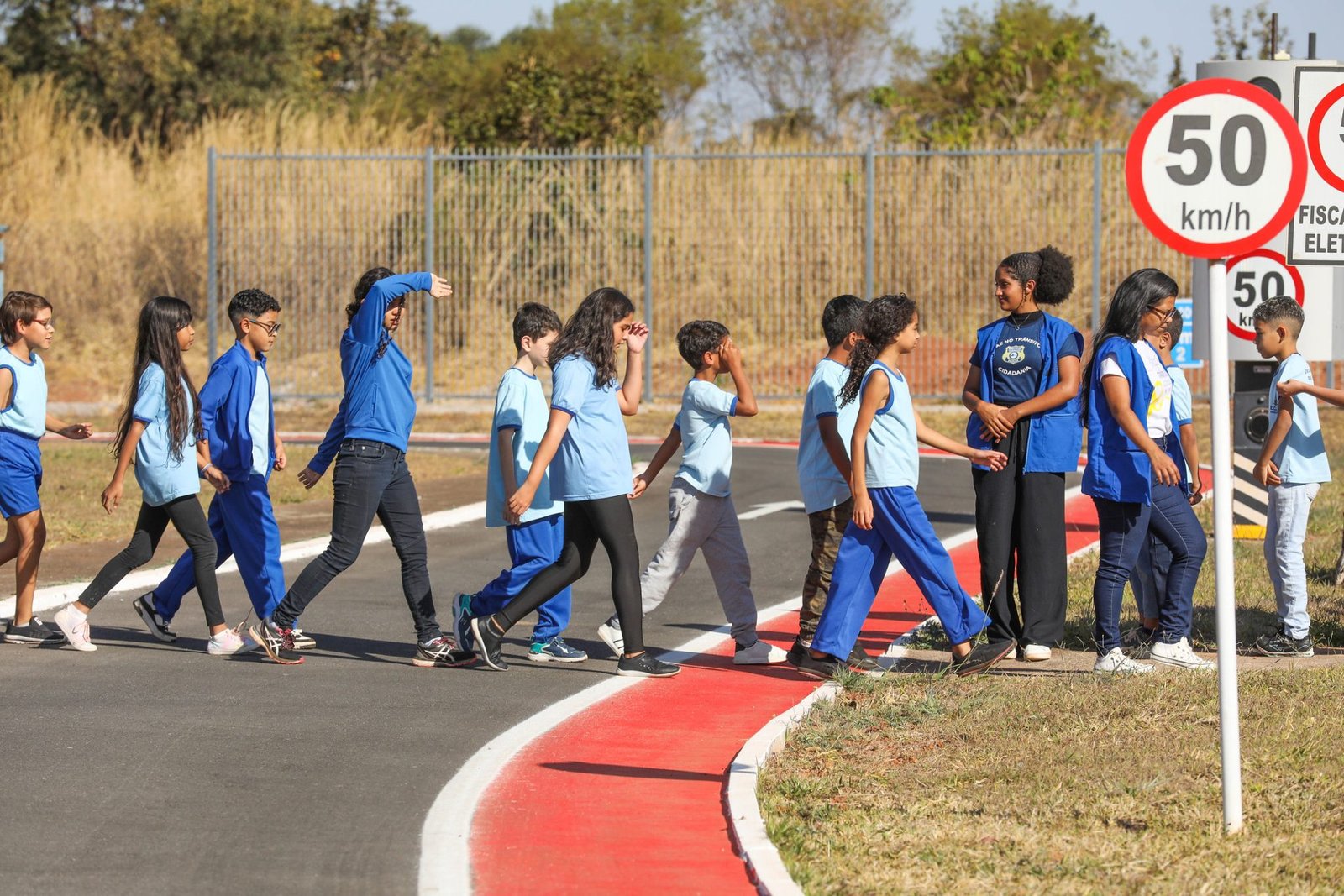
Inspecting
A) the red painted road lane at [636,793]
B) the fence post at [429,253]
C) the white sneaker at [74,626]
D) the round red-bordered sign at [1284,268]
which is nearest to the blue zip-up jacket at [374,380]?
the white sneaker at [74,626]

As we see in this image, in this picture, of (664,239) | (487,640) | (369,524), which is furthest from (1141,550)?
(664,239)

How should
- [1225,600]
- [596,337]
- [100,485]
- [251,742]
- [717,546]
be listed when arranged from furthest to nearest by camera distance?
[100,485] → [717,546] → [596,337] → [251,742] → [1225,600]

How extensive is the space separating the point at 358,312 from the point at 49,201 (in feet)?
79.7

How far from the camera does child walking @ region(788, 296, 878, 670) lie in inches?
334

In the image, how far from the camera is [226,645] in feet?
29.5

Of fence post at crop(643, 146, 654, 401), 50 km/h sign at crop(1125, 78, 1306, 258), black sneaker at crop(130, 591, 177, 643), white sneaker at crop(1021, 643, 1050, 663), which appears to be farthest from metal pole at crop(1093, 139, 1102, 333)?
50 km/h sign at crop(1125, 78, 1306, 258)

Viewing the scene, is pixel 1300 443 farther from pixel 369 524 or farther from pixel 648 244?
pixel 648 244

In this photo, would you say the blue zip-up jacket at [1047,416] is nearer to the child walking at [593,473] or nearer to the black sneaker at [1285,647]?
the black sneaker at [1285,647]

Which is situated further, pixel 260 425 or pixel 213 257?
pixel 213 257

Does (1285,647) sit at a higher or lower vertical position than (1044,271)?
lower

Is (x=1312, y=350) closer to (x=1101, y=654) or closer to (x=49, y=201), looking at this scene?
(x=1101, y=654)

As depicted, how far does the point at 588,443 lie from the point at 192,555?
218 cm

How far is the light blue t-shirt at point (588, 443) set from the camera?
27.3 ft

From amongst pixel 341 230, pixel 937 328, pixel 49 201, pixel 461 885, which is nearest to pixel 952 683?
pixel 461 885
